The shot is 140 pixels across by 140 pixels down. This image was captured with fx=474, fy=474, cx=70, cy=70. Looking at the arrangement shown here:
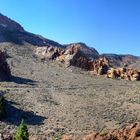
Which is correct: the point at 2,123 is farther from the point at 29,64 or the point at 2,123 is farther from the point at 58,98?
the point at 29,64

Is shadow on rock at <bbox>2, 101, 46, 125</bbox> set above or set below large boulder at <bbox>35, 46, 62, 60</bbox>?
below

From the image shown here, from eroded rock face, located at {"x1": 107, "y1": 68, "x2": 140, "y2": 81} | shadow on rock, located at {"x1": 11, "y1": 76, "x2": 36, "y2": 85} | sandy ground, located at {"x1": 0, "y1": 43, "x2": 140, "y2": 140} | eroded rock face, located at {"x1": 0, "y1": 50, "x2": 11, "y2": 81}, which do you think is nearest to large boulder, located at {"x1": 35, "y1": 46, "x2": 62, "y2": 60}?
sandy ground, located at {"x1": 0, "y1": 43, "x2": 140, "y2": 140}

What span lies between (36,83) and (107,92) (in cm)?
1477

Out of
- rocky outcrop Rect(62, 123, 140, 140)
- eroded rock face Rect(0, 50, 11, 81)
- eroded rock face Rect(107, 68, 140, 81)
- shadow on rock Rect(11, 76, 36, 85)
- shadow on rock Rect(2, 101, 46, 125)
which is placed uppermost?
eroded rock face Rect(107, 68, 140, 81)

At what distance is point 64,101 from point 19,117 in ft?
49.7

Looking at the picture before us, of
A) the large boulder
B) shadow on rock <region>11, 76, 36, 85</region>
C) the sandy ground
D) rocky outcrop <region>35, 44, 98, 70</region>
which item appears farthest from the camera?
the large boulder

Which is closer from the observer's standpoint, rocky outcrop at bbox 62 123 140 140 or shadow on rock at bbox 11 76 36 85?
rocky outcrop at bbox 62 123 140 140

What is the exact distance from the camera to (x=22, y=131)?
39625 mm

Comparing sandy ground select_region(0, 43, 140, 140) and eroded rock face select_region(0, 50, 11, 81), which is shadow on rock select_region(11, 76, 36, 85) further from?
eroded rock face select_region(0, 50, 11, 81)

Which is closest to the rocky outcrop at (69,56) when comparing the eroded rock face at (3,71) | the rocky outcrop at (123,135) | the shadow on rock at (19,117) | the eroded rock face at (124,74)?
the eroded rock face at (124,74)

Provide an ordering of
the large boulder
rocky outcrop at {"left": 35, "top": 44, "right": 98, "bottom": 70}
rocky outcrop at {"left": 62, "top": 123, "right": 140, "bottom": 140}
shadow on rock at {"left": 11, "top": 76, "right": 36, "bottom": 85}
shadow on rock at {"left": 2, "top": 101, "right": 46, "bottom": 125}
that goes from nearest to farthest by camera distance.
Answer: rocky outcrop at {"left": 62, "top": 123, "right": 140, "bottom": 140}, shadow on rock at {"left": 2, "top": 101, "right": 46, "bottom": 125}, shadow on rock at {"left": 11, "top": 76, "right": 36, "bottom": 85}, rocky outcrop at {"left": 35, "top": 44, "right": 98, "bottom": 70}, the large boulder

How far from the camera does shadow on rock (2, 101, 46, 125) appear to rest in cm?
6194

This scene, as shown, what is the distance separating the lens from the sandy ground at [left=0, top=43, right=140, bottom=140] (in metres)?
61.5

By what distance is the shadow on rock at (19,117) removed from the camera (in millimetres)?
Result: 61938
